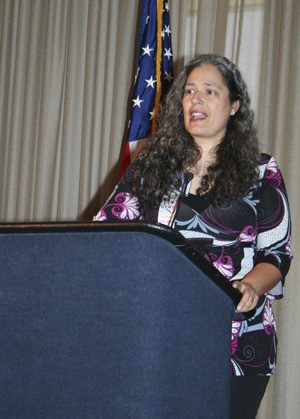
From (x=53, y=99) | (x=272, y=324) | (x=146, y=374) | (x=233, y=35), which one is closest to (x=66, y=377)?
(x=146, y=374)

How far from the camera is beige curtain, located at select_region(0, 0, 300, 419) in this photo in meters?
3.94

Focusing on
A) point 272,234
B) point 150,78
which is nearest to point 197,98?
point 272,234

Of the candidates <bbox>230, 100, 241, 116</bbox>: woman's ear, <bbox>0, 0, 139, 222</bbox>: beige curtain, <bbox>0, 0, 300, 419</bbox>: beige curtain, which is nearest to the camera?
<bbox>230, 100, 241, 116</bbox>: woman's ear

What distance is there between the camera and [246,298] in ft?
5.06

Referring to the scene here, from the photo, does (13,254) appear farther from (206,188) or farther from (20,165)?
(20,165)

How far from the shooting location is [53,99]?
4977 millimetres

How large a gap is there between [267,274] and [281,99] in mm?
2321

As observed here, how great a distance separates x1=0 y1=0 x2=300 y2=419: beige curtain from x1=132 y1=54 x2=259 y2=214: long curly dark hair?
159 cm

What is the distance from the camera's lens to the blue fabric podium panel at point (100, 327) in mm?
1212

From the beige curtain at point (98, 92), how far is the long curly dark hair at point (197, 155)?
159 cm

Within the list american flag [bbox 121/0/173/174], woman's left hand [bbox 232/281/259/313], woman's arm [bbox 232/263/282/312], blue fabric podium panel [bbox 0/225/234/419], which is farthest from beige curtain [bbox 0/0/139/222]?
blue fabric podium panel [bbox 0/225/234/419]

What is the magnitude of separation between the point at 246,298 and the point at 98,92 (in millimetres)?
3422

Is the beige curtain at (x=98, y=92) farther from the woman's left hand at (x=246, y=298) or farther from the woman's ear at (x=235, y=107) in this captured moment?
the woman's left hand at (x=246, y=298)

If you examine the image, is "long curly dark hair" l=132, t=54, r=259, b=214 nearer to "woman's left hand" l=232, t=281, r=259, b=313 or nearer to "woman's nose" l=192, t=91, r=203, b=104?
"woman's nose" l=192, t=91, r=203, b=104
